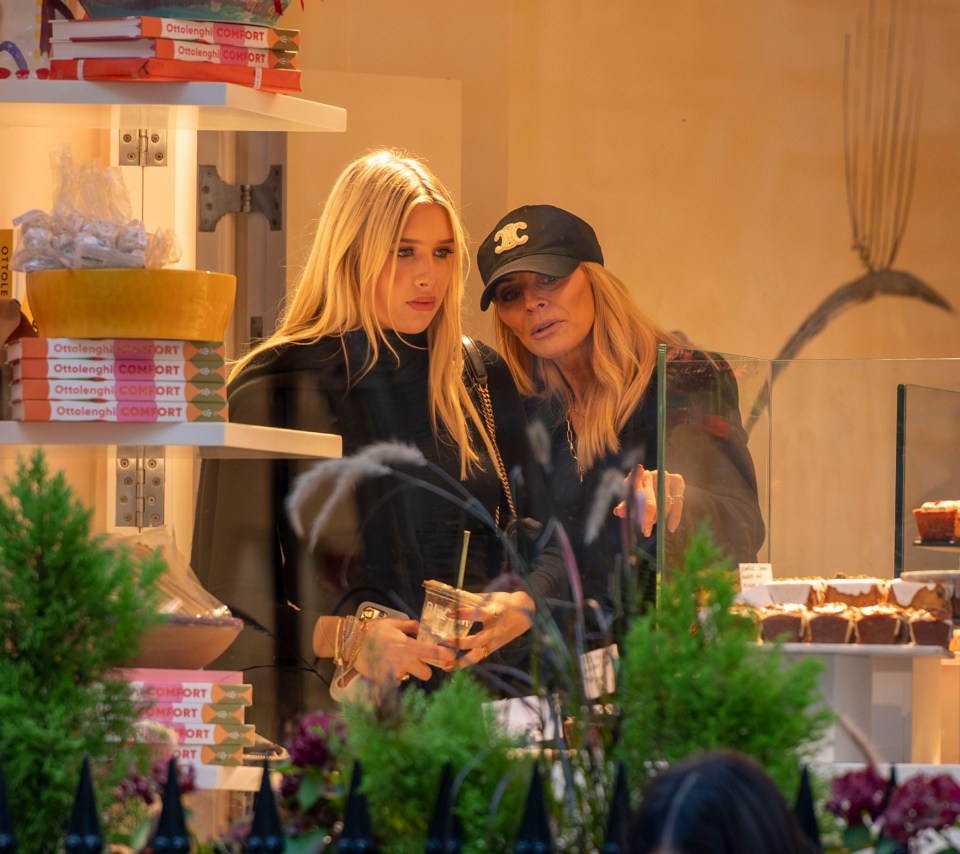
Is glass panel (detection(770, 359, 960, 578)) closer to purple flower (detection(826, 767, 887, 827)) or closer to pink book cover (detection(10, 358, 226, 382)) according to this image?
pink book cover (detection(10, 358, 226, 382))

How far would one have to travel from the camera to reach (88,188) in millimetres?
2238

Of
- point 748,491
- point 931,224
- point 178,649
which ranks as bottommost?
point 178,649

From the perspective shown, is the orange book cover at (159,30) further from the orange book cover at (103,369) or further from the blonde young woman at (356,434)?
the blonde young woman at (356,434)

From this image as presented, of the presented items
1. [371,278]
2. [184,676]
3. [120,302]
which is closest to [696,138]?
[371,278]

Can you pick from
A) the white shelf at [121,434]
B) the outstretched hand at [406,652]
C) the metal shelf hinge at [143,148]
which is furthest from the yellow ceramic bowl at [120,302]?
the metal shelf hinge at [143,148]

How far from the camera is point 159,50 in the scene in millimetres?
2262

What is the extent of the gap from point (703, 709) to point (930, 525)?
1321 mm

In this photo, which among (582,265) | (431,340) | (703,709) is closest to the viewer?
(703,709)

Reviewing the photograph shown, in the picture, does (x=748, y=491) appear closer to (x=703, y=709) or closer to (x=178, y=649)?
(x=178, y=649)

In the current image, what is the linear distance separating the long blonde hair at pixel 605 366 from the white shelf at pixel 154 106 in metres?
1.11

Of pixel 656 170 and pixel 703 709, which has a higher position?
pixel 656 170

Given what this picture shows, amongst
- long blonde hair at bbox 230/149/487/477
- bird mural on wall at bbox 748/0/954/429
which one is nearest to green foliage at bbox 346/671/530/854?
long blonde hair at bbox 230/149/487/477

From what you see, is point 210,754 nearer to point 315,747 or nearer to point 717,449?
point 315,747

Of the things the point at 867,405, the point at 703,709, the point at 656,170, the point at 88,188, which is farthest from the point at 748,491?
the point at 656,170
